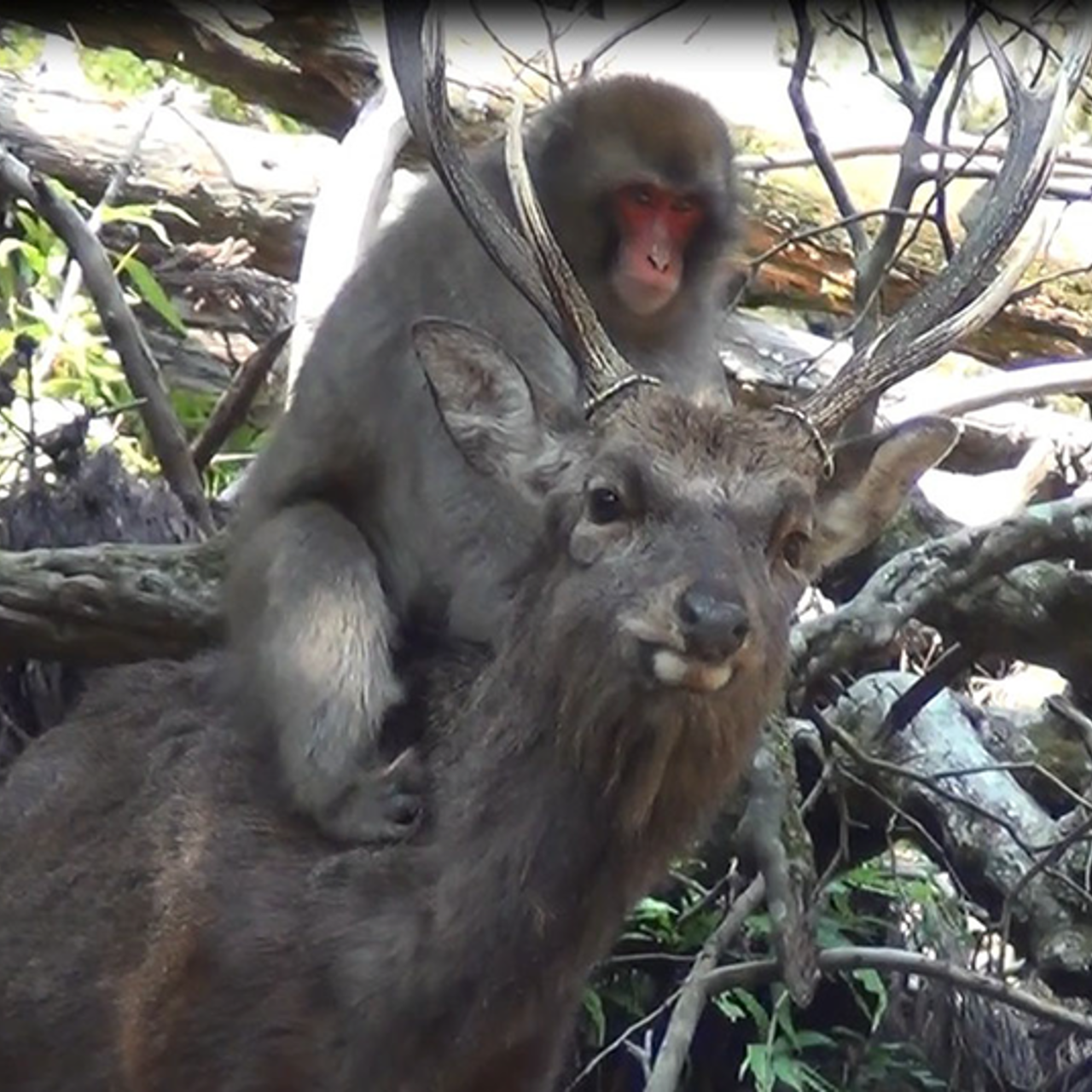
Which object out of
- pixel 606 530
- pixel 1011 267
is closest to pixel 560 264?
pixel 606 530

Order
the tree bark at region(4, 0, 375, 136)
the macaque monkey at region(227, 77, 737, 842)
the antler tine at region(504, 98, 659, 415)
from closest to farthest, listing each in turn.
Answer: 1. the antler tine at region(504, 98, 659, 415)
2. the macaque monkey at region(227, 77, 737, 842)
3. the tree bark at region(4, 0, 375, 136)

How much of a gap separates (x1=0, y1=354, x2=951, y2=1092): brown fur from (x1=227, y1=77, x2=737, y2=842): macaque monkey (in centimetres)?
21

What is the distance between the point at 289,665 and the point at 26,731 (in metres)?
1.24

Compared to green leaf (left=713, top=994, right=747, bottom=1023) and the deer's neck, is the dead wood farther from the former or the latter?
the deer's neck

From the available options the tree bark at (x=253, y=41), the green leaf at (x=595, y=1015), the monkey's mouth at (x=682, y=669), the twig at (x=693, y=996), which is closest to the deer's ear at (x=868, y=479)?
the monkey's mouth at (x=682, y=669)

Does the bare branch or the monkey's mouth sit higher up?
the monkey's mouth

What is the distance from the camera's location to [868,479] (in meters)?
4.85

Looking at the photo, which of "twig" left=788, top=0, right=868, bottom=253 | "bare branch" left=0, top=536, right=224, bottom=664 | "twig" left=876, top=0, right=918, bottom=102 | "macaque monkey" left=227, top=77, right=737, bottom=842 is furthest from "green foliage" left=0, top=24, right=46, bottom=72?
"twig" left=876, top=0, right=918, bottom=102

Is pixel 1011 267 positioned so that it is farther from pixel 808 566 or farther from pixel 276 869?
pixel 276 869

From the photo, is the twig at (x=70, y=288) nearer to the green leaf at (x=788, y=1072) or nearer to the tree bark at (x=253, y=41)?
the tree bark at (x=253, y=41)

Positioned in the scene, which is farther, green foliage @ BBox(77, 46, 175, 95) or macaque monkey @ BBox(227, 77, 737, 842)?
green foliage @ BBox(77, 46, 175, 95)

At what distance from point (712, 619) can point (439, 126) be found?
1436mm

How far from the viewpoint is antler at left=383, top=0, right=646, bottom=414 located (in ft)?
15.3

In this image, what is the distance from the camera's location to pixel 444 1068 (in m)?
4.60
